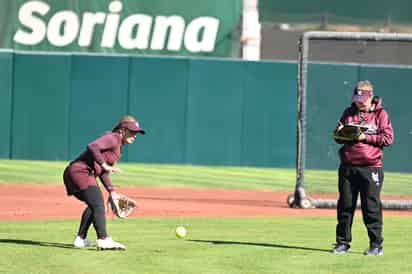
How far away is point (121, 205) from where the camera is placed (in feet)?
41.6

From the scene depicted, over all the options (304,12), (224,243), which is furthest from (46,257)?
(304,12)

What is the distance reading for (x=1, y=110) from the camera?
2670cm

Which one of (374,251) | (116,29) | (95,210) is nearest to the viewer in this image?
(95,210)

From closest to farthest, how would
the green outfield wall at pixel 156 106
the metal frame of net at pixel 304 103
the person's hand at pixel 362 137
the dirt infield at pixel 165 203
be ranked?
the person's hand at pixel 362 137 < the dirt infield at pixel 165 203 < the metal frame of net at pixel 304 103 < the green outfield wall at pixel 156 106

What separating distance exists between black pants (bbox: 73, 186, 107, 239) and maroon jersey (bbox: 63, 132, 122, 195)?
0.07 metres

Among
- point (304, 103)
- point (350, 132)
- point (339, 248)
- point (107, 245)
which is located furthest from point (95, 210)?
point (304, 103)

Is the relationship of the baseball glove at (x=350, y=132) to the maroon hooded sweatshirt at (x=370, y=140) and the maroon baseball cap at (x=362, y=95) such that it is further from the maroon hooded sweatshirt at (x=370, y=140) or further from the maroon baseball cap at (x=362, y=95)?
the maroon baseball cap at (x=362, y=95)

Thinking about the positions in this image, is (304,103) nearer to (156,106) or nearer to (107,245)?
(107,245)

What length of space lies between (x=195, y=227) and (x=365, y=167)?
352cm

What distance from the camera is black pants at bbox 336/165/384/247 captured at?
493 inches

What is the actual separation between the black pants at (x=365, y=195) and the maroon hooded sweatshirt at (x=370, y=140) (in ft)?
0.28

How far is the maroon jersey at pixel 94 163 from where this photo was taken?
1223cm

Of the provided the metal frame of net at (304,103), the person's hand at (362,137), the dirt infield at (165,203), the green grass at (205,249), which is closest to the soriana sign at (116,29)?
the dirt infield at (165,203)

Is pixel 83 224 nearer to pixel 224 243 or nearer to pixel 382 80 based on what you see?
pixel 224 243
